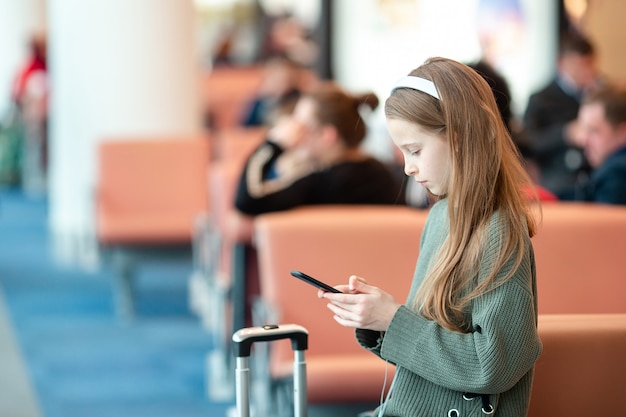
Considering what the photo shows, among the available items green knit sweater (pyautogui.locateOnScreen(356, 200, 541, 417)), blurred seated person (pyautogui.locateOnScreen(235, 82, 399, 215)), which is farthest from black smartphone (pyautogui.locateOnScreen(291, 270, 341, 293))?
blurred seated person (pyautogui.locateOnScreen(235, 82, 399, 215))

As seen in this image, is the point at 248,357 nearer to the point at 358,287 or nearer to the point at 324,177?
the point at 358,287

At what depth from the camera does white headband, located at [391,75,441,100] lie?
79.9 inches

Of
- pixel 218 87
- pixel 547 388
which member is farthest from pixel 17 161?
pixel 547 388

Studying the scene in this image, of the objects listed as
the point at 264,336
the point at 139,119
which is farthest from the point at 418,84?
the point at 139,119

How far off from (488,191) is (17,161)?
12748 millimetres

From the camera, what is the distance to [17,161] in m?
14.0

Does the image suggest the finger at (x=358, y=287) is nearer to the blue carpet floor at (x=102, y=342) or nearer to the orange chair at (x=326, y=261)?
the orange chair at (x=326, y=261)

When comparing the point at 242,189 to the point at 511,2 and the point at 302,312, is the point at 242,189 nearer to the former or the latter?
the point at 302,312

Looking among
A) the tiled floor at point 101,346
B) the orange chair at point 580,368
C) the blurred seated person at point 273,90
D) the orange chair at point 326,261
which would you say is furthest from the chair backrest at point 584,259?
the blurred seated person at point 273,90

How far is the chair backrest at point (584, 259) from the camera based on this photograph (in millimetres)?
3305

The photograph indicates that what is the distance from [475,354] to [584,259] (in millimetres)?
1486

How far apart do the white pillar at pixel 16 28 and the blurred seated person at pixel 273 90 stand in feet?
20.5

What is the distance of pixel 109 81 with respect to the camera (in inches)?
311

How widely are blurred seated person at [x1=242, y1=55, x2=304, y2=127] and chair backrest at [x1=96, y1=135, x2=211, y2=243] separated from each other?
216 cm
